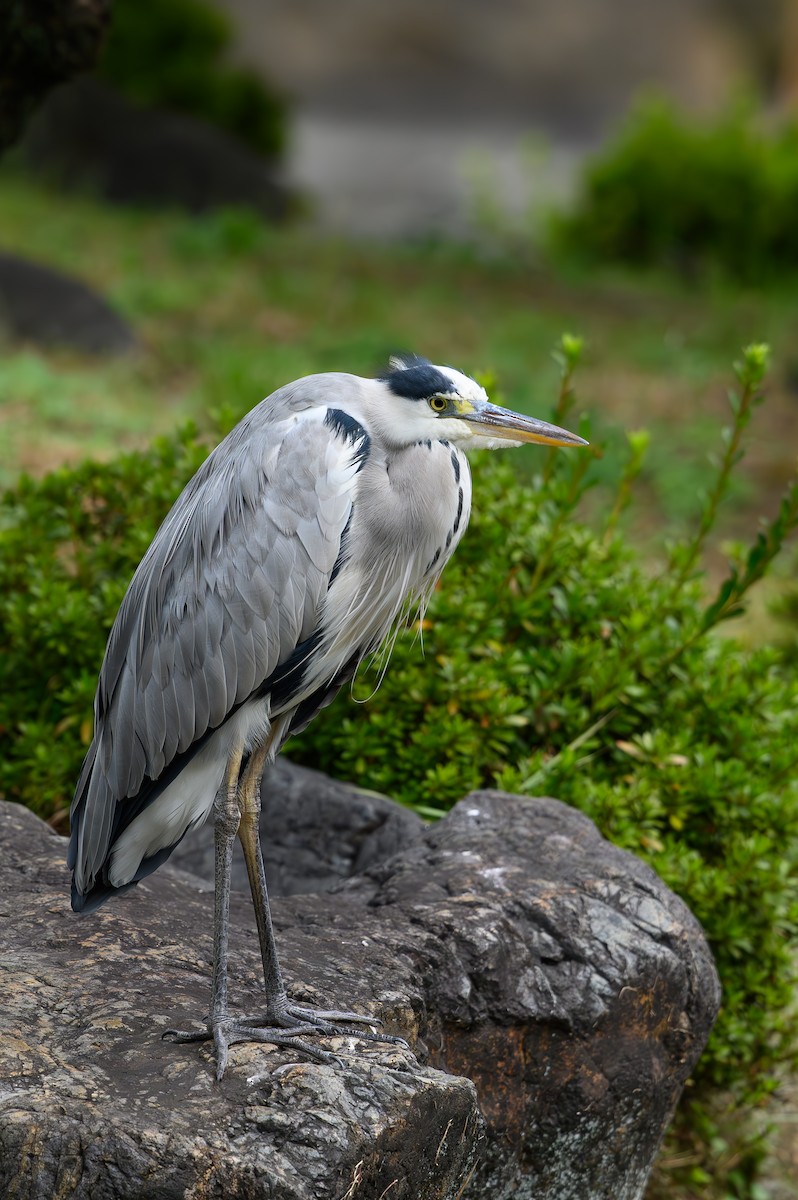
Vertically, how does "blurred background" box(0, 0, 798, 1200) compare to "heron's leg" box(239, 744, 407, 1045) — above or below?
above

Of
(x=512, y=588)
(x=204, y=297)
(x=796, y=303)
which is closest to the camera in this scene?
(x=512, y=588)

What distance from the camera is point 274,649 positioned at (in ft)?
8.85

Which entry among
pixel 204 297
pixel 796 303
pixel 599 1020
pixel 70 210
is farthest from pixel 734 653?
pixel 70 210

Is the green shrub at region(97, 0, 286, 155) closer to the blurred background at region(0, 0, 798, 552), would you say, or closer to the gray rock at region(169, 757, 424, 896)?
the blurred background at region(0, 0, 798, 552)

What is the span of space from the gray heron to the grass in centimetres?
296

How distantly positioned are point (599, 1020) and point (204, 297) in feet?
23.9

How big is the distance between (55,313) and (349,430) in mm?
5568

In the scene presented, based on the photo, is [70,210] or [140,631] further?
[70,210]

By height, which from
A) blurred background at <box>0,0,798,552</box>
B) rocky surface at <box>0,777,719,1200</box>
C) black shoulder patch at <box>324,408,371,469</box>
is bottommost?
rocky surface at <box>0,777,719,1200</box>

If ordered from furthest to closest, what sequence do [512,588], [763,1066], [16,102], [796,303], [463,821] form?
[796,303]
[16,102]
[512,588]
[763,1066]
[463,821]

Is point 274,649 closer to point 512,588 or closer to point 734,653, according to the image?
point 512,588

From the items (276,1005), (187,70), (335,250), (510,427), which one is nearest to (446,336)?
(335,250)

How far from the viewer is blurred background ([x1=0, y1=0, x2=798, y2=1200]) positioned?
362 cm

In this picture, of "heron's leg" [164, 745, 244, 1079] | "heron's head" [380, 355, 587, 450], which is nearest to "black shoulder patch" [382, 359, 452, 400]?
"heron's head" [380, 355, 587, 450]
